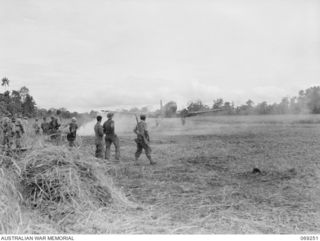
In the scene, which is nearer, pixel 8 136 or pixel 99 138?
pixel 8 136

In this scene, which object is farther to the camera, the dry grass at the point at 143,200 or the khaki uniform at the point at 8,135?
the khaki uniform at the point at 8,135

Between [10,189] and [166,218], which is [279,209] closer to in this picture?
[166,218]

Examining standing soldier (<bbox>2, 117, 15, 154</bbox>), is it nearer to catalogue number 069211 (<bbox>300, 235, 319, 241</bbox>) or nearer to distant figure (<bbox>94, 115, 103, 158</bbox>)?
distant figure (<bbox>94, 115, 103, 158</bbox>)

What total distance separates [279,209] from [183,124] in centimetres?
2626

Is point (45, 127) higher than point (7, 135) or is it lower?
higher

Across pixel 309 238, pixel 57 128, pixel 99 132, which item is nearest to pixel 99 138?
pixel 99 132

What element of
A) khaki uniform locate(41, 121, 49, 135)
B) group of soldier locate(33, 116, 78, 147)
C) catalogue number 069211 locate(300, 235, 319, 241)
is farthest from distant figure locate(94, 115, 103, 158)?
catalogue number 069211 locate(300, 235, 319, 241)

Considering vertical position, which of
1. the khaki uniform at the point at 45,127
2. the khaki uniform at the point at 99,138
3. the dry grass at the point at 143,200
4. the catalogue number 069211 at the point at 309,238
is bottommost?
the catalogue number 069211 at the point at 309,238

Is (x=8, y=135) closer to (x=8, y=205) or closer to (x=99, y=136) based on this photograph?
(x=8, y=205)

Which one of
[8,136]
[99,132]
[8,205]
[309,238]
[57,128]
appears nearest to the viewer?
[309,238]

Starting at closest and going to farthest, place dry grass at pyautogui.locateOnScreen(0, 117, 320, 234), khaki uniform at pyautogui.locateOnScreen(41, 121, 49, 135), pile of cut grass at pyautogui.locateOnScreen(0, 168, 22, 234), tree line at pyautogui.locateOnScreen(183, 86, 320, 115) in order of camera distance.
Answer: pile of cut grass at pyautogui.locateOnScreen(0, 168, 22, 234) → dry grass at pyautogui.locateOnScreen(0, 117, 320, 234) → khaki uniform at pyautogui.locateOnScreen(41, 121, 49, 135) → tree line at pyautogui.locateOnScreen(183, 86, 320, 115)

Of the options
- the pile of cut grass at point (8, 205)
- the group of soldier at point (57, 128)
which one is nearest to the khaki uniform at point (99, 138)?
the group of soldier at point (57, 128)

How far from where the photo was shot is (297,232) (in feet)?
17.7

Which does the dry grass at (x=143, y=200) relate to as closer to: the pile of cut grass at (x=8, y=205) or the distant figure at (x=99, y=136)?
the pile of cut grass at (x=8, y=205)
